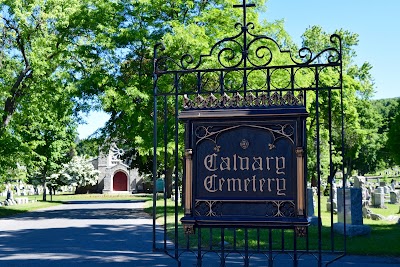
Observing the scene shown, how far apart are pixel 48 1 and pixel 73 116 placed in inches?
261

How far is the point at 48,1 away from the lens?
92.9ft

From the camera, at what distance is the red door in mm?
75250

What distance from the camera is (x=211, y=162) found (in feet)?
20.9

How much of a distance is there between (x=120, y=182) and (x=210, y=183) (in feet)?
231

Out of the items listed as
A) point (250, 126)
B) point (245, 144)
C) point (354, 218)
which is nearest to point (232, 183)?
point (245, 144)

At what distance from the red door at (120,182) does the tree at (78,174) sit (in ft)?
17.3

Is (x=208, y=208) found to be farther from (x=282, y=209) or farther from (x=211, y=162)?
(x=282, y=209)

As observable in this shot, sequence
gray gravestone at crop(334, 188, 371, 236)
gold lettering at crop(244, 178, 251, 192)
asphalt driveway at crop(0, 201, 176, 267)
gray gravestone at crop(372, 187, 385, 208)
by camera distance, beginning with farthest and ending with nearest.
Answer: gray gravestone at crop(372, 187, 385, 208) < gray gravestone at crop(334, 188, 371, 236) < asphalt driveway at crop(0, 201, 176, 267) < gold lettering at crop(244, 178, 251, 192)

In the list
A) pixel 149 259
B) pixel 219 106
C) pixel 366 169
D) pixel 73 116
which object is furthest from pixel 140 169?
pixel 219 106

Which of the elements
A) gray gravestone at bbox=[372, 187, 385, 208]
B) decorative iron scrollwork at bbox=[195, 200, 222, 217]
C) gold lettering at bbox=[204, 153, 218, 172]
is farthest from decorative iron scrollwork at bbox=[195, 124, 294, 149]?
gray gravestone at bbox=[372, 187, 385, 208]

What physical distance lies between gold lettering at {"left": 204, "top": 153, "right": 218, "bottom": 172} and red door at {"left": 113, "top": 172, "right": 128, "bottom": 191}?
7014 cm

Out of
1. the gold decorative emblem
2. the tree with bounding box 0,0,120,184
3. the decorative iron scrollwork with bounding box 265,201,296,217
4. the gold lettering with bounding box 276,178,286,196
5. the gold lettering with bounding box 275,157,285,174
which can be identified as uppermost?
the tree with bounding box 0,0,120,184

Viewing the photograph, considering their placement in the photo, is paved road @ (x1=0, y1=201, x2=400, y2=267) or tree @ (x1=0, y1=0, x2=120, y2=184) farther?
tree @ (x1=0, y1=0, x2=120, y2=184)

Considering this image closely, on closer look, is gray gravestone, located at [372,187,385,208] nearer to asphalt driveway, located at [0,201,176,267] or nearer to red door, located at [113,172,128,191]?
asphalt driveway, located at [0,201,176,267]
